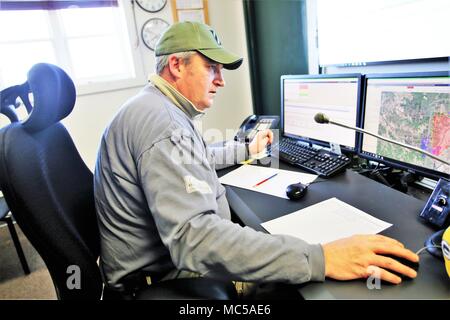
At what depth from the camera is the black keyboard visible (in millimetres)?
1107

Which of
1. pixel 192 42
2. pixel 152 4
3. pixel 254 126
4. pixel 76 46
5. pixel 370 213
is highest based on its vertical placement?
pixel 152 4

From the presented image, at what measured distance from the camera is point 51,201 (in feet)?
2.36

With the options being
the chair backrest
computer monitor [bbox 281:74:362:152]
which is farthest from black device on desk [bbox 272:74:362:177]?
the chair backrest

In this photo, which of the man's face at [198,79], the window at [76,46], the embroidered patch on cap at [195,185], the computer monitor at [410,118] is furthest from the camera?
the window at [76,46]

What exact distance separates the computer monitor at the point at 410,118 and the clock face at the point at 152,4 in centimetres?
194

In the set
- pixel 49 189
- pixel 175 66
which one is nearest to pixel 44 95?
pixel 49 189

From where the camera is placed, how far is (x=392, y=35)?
1.22m

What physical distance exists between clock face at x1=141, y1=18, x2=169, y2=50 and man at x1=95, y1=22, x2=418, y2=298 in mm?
1654

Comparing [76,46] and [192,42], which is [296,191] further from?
[76,46]

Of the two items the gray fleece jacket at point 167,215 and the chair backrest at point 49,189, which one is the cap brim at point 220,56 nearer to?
the gray fleece jacket at point 167,215

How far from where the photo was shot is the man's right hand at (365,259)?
22.3 inches

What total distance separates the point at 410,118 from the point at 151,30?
213 centimetres

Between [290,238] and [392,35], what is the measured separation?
3.48ft

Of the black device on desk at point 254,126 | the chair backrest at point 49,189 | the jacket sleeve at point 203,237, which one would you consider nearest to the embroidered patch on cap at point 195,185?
the jacket sleeve at point 203,237
